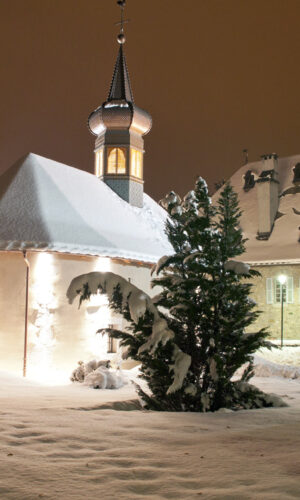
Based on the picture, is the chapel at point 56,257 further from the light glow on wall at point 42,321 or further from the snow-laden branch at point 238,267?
the snow-laden branch at point 238,267

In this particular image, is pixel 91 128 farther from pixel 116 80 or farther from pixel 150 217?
pixel 150 217

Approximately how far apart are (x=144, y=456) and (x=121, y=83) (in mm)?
22473

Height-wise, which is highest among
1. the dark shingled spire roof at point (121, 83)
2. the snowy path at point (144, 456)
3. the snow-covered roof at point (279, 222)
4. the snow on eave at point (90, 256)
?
the dark shingled spire roof at point (121, 83)

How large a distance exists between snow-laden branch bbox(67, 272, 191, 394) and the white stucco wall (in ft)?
25.0

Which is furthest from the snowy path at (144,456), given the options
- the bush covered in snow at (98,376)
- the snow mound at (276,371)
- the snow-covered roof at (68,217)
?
the snow-covered roof at (68,217)

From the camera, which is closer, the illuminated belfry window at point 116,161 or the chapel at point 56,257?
the chapel at point 56,257

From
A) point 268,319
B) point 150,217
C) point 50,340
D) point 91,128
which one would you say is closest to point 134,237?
point 150,217

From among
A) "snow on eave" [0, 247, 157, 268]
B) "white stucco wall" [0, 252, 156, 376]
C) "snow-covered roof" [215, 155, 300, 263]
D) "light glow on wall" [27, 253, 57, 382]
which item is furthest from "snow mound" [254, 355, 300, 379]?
"snow-covered roof" [215, 155, 300, 263]

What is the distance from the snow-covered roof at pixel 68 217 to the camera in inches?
619

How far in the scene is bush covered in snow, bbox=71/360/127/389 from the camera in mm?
12906

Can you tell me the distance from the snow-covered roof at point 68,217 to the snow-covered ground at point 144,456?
8863mm

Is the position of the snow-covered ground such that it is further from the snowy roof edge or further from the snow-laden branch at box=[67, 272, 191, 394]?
the snowy roof edge

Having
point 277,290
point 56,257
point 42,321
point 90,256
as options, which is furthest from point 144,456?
point 277,290

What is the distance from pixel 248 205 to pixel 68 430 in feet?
91.0
